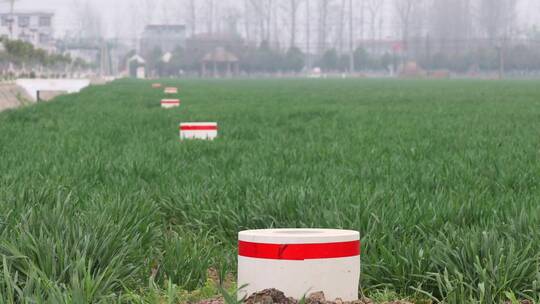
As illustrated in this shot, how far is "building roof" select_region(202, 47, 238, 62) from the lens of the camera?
166 metres

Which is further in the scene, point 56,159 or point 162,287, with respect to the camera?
point 56,159

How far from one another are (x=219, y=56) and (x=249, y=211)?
532ft

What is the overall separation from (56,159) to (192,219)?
124 inches

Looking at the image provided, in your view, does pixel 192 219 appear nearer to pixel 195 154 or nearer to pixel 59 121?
pixel 195 154

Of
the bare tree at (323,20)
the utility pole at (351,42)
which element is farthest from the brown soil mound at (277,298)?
the bare tree at (323,20)

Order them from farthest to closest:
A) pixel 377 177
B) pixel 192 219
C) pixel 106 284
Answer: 1. pixel 377 177
2. pixel 192 219
3. pixel 106 284

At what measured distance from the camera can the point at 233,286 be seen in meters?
4.25

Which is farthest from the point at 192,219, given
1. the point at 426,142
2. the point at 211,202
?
the point at 426,142

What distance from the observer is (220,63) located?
168m

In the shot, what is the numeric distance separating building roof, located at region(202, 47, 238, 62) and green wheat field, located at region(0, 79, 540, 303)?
511 ft

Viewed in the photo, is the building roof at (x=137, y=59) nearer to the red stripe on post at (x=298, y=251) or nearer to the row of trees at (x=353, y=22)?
the row of trees at (x=353, y=22)

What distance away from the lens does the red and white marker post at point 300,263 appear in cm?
336

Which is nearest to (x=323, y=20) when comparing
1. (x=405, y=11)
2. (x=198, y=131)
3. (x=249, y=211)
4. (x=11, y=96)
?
(x=405, y=11)

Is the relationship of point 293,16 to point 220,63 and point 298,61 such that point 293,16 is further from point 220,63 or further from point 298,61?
point 220,63
